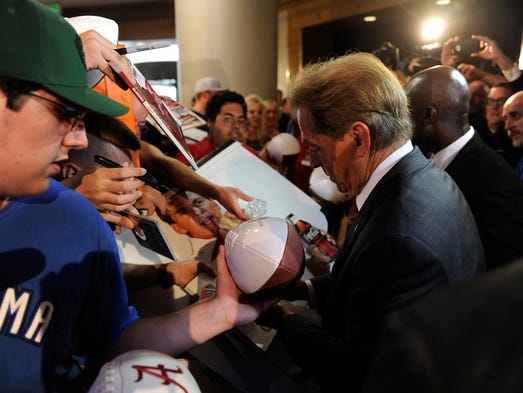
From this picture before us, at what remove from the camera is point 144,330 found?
1.31 metres

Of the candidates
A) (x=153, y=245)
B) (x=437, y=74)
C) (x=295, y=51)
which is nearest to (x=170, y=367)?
(x=153, y=245)

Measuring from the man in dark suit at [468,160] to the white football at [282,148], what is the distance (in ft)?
4.37

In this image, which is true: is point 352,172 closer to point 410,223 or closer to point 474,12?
point 410,223

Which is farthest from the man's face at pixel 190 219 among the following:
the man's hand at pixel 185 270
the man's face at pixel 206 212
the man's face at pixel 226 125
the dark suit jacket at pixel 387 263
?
the man's face at pixel 226 125

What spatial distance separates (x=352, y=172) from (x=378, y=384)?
130 centimetres

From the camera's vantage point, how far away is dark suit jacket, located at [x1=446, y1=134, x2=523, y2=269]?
199 cm

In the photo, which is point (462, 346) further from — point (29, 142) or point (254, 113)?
point (254, 113)

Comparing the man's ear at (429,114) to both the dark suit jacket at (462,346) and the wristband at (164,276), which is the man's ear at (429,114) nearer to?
the wristband at (164,276)

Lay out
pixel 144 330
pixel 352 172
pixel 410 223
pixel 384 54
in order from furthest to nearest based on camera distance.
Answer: pixel 384 54
pixel 352 172
pixel 144 330
pixel 410 223

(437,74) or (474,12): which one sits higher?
(474,12)

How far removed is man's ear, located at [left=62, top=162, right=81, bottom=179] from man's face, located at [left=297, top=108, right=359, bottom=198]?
35.7 inches

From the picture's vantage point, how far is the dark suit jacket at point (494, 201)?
1.99m

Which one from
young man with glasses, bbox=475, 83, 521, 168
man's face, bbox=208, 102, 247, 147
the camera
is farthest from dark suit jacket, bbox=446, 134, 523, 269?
the camera

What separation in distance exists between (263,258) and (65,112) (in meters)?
0.76
